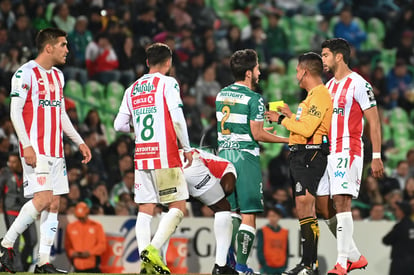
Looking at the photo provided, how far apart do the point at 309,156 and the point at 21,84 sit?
9.43 feet

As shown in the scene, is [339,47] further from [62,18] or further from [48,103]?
[62,18]

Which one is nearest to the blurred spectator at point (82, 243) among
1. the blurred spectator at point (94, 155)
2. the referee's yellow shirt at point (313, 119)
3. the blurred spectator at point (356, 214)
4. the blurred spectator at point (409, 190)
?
the blurred spectator at point (94, 155)

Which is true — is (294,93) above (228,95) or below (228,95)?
above

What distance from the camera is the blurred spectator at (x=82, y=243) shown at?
501 inches

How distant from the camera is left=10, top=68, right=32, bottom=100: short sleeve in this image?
8.65m

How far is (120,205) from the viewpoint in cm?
1405

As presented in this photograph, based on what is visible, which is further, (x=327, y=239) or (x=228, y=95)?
(x=327, y=239)

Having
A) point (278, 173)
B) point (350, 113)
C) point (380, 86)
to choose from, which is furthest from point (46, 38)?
point (380, 86)

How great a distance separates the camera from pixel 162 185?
8883 mm

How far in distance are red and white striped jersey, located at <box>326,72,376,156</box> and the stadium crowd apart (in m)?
4.31

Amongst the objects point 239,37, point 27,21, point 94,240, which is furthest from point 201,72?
point 94,240

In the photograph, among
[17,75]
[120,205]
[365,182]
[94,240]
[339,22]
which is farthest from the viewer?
[339,22]

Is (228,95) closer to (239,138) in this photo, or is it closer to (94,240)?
(239,138)

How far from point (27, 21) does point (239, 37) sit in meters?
4.80
